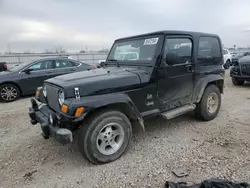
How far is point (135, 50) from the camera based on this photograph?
4.08 m

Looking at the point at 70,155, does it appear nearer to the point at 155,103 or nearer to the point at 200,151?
the point at 155,103

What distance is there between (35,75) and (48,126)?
5.16 meters

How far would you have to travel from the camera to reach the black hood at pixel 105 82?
9.89ft

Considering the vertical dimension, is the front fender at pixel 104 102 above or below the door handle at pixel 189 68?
below

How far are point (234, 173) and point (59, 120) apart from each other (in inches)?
99.3

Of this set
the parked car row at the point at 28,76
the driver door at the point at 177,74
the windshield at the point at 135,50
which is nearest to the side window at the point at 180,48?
the driver door at the point at 177,74

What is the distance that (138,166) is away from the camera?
3.10m

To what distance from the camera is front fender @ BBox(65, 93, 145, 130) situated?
286 cm

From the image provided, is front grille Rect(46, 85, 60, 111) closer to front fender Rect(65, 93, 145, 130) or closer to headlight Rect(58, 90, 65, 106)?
headlight Rect(58, 90, 65, 106)

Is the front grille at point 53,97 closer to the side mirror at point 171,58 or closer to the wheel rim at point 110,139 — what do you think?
the wheel rim at point 110,139

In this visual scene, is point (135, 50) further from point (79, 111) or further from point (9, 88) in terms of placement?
point (9, 88)

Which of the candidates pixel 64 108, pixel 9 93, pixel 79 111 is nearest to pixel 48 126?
pixel 64 108

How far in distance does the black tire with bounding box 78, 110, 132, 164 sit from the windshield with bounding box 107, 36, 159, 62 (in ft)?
4.09

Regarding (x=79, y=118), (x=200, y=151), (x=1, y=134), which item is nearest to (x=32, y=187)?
(x=79, y=118)
